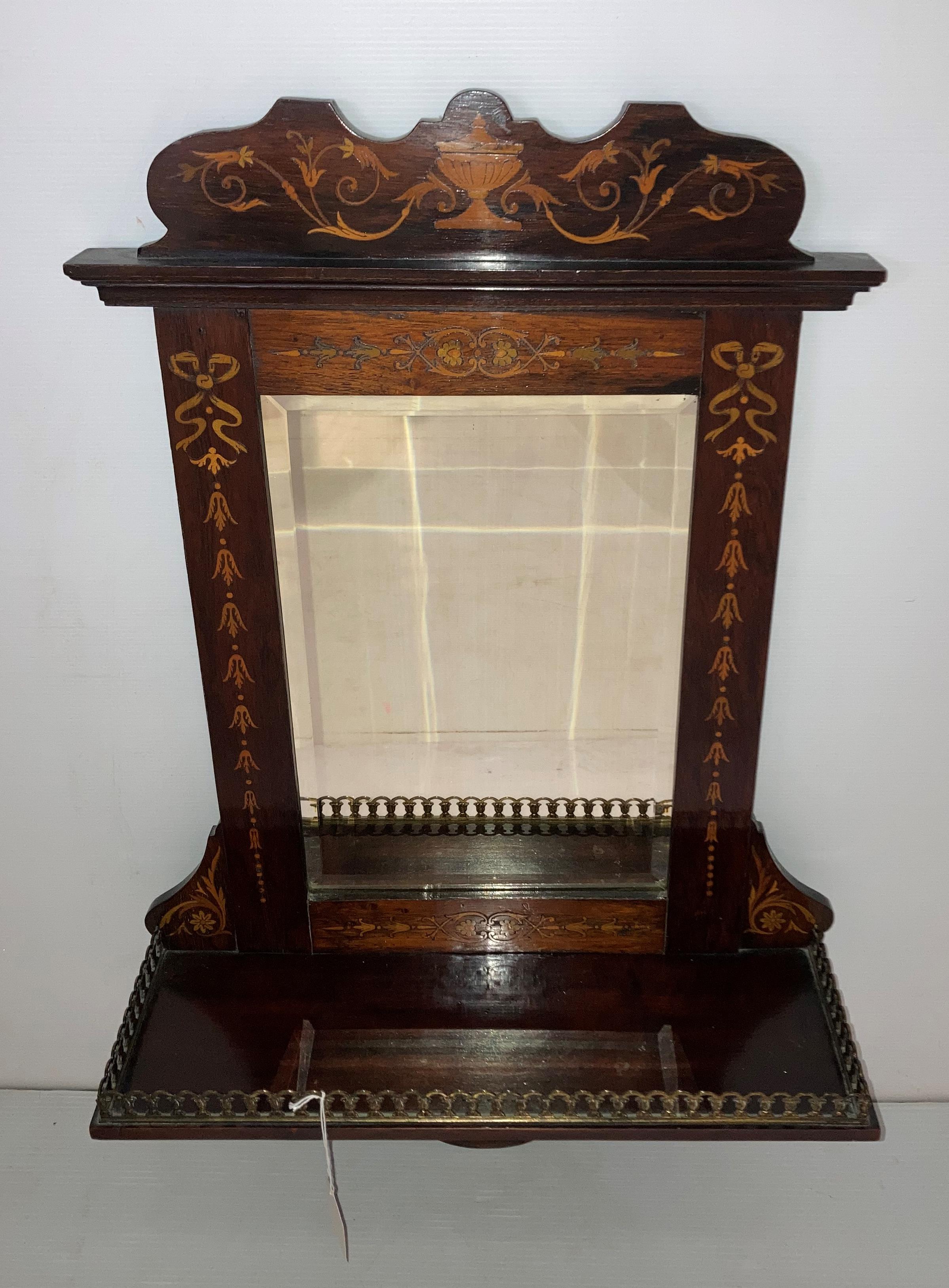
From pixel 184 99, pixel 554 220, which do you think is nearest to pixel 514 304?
pixel 554 220

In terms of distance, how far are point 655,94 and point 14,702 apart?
2.78 ft

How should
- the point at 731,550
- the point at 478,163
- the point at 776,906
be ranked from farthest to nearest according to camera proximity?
the point at 776,906, the point at 731,550, the point at 478,163

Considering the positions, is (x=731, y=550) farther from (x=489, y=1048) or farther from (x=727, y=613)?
(x=489, y=1048)

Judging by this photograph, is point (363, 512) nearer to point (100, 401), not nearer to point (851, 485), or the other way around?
point (100, 401)

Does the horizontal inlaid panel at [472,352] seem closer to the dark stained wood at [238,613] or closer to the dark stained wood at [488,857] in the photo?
the dark stained wood at [238,613]

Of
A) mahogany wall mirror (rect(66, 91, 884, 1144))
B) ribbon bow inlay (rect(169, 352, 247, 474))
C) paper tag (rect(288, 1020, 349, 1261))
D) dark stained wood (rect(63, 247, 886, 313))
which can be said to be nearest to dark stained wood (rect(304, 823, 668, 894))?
mahogany wall mirror (rect(66, 91, 884, 1144))

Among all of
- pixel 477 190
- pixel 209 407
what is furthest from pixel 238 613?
pixel 477 190

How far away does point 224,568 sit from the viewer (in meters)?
1.02

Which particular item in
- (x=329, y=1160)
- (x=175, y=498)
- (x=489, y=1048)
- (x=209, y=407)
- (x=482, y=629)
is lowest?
(x=329, y=1160)

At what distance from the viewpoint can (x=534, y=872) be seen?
1.17 meters

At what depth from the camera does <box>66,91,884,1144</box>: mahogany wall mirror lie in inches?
34.9

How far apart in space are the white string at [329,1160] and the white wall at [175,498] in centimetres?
36

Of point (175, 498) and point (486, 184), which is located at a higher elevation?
point (486, 184)

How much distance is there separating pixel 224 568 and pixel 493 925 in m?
0.45
